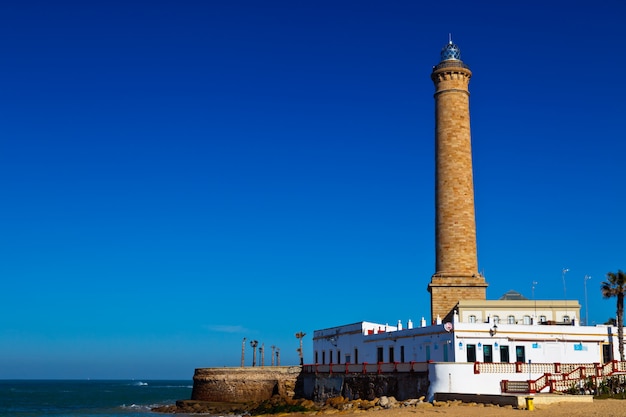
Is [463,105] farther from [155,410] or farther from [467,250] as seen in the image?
[155,410]

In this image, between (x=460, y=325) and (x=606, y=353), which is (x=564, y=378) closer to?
(x=460, y=325)

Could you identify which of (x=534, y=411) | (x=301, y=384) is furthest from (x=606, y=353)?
(x=301, y=384)

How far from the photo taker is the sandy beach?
27.4 meters

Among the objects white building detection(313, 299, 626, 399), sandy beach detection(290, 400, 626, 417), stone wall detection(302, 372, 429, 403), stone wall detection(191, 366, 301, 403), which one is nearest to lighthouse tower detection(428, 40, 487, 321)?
white building detection(313, 299, 626, 399)

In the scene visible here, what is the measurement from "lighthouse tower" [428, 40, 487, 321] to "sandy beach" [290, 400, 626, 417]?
19497 mm

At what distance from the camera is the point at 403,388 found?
40.3 m

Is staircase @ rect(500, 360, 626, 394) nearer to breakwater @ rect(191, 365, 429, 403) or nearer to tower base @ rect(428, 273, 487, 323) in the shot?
breakwater @ rect(191, 365, 429, 403)

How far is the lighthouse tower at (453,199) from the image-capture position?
171 ft

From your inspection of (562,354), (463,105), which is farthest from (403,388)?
(463,105)

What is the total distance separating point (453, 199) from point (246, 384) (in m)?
20.0

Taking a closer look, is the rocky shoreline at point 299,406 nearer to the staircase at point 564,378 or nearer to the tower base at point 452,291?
the staircase at point 564,378

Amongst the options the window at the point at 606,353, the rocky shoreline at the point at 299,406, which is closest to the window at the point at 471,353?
the rocky shoreline at the point at 299,406

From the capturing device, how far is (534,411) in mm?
28781

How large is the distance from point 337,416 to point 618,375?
42.0ft
